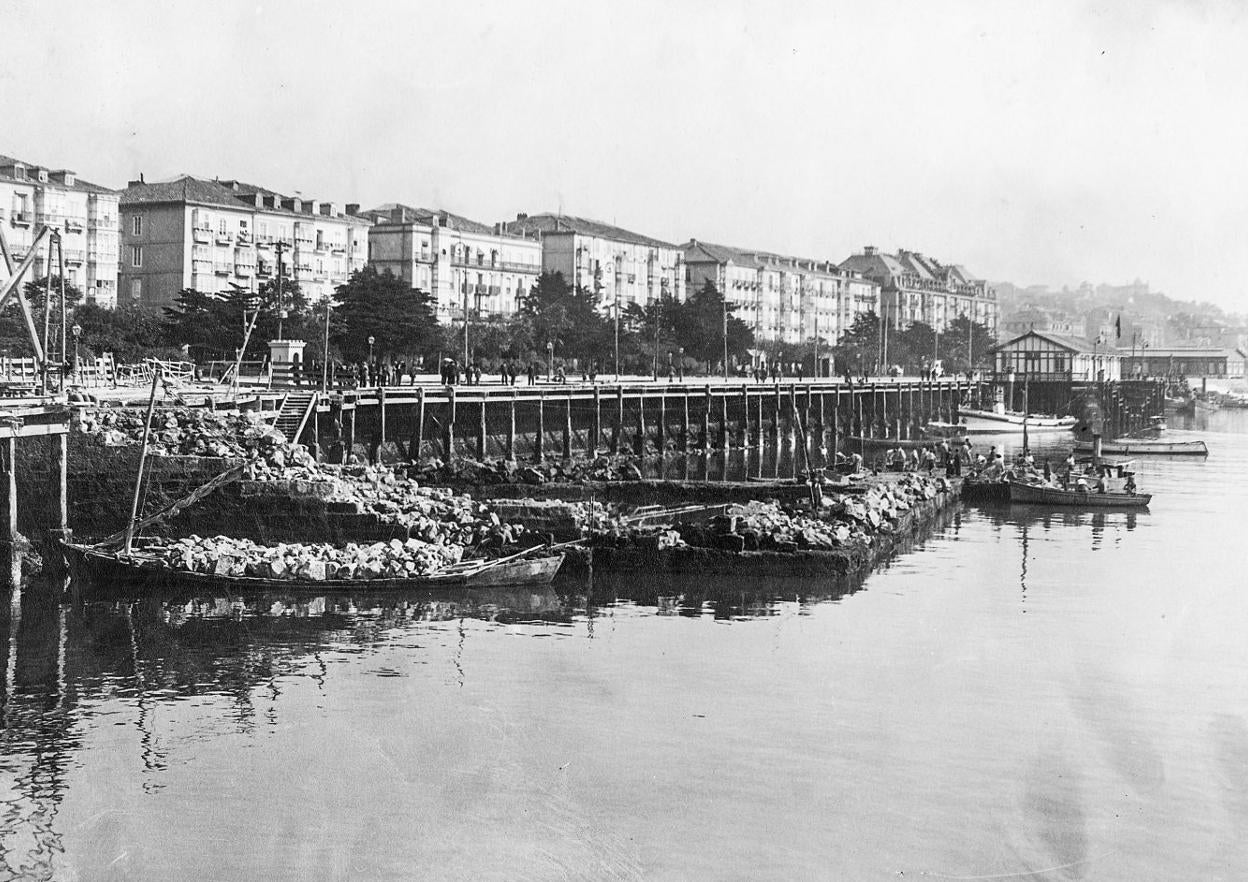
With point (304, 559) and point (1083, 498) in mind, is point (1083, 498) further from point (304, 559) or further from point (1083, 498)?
point (304, 559)

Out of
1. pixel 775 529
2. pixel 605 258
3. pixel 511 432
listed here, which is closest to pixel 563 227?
pixel 605 258

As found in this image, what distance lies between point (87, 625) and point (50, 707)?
608cm

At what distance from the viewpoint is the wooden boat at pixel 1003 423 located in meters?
110

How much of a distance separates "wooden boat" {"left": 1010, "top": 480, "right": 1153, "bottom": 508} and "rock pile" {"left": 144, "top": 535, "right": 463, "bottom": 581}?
27521 mm

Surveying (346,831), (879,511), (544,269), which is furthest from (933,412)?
(346,831)

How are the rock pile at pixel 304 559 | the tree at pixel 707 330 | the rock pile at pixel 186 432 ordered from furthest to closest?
the tree at pixel 707 330
the rock pile at pixel 186 432
the rock pile at pixel 304 559

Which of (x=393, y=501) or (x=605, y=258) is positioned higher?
(x=605, y=258)

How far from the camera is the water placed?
713 inches

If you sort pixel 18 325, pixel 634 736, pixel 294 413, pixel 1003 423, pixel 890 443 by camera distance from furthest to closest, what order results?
1. pixel 1003 423
2. pixel 890 443
3. pixel 18 325
4. pixel 294 413
5. pixel 634 736

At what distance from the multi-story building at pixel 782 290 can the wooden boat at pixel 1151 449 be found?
68.4 meters

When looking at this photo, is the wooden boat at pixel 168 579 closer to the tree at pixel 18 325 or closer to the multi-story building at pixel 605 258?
the tree at pixel 18 325

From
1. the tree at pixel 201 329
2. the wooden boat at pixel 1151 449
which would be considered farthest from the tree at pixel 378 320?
the wooden boat at pixel 1151 449

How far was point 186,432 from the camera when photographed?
139 feet

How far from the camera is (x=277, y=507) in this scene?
37.6m
